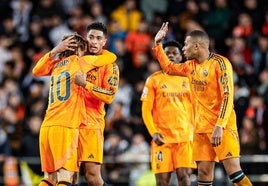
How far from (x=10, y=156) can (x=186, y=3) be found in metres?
6.14

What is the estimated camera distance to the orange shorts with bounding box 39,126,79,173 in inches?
452

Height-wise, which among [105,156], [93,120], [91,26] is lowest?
[105,156]

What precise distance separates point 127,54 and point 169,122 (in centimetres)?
731

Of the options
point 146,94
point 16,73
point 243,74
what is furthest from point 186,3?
point 146,94

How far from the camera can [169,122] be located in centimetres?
1390

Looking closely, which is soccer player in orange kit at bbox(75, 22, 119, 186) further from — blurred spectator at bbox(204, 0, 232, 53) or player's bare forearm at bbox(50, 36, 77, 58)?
blurred spectator at bbox(204, 0, 232, 53)

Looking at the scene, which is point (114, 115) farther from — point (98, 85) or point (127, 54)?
point (98, 85)

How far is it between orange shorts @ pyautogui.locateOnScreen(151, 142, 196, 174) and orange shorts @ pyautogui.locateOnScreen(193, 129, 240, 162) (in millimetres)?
1204

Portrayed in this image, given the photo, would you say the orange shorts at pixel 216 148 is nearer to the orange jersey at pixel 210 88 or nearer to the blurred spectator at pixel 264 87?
the orange jersey at pixel 210 88

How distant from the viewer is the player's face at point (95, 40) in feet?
→ 40.6

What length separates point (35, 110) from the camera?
19484mm

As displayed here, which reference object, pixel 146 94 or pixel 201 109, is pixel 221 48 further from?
pixel 201 109

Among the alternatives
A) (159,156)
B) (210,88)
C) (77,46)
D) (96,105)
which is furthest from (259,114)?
(77,46)

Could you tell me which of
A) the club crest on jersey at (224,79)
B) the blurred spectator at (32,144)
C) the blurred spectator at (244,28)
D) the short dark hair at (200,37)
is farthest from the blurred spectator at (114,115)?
the club crest on jersey at (224,79)
